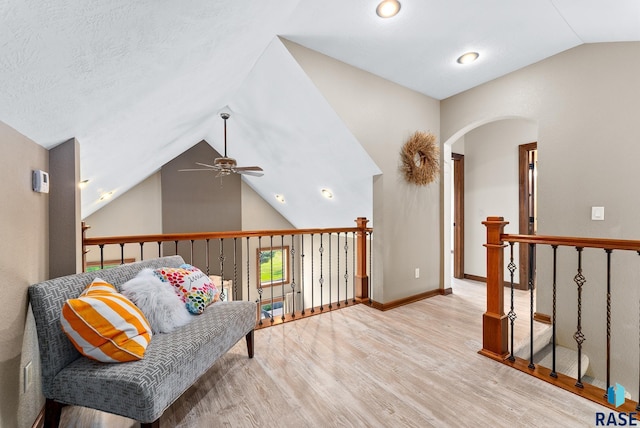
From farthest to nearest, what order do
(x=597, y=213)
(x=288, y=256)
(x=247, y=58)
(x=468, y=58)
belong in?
(x=288, y=256), (x=468, y=58), (x=247, y=58), (x=597, y=213)

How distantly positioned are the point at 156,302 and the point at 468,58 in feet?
11.2

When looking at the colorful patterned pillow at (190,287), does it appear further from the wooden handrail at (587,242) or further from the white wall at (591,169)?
the white wall at (591,169)

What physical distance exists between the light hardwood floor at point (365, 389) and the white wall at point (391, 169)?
2.97 ft

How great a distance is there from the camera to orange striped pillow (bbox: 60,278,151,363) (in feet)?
4.21

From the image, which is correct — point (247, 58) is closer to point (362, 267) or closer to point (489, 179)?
point (362, 267)

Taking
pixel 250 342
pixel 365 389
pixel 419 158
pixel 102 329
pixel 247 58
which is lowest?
pixel 365 389

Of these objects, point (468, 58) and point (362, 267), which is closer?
point (468, 58)

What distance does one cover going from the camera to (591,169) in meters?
2.61

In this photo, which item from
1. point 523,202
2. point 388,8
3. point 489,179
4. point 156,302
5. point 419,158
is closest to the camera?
point 156,302

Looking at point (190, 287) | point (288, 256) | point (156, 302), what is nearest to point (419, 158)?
point (190, 287)

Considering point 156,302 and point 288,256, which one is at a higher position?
point 156,302

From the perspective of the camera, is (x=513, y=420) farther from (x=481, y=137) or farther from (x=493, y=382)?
(x=481, y=137)

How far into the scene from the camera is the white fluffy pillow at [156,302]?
1.64m

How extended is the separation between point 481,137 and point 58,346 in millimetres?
5401
